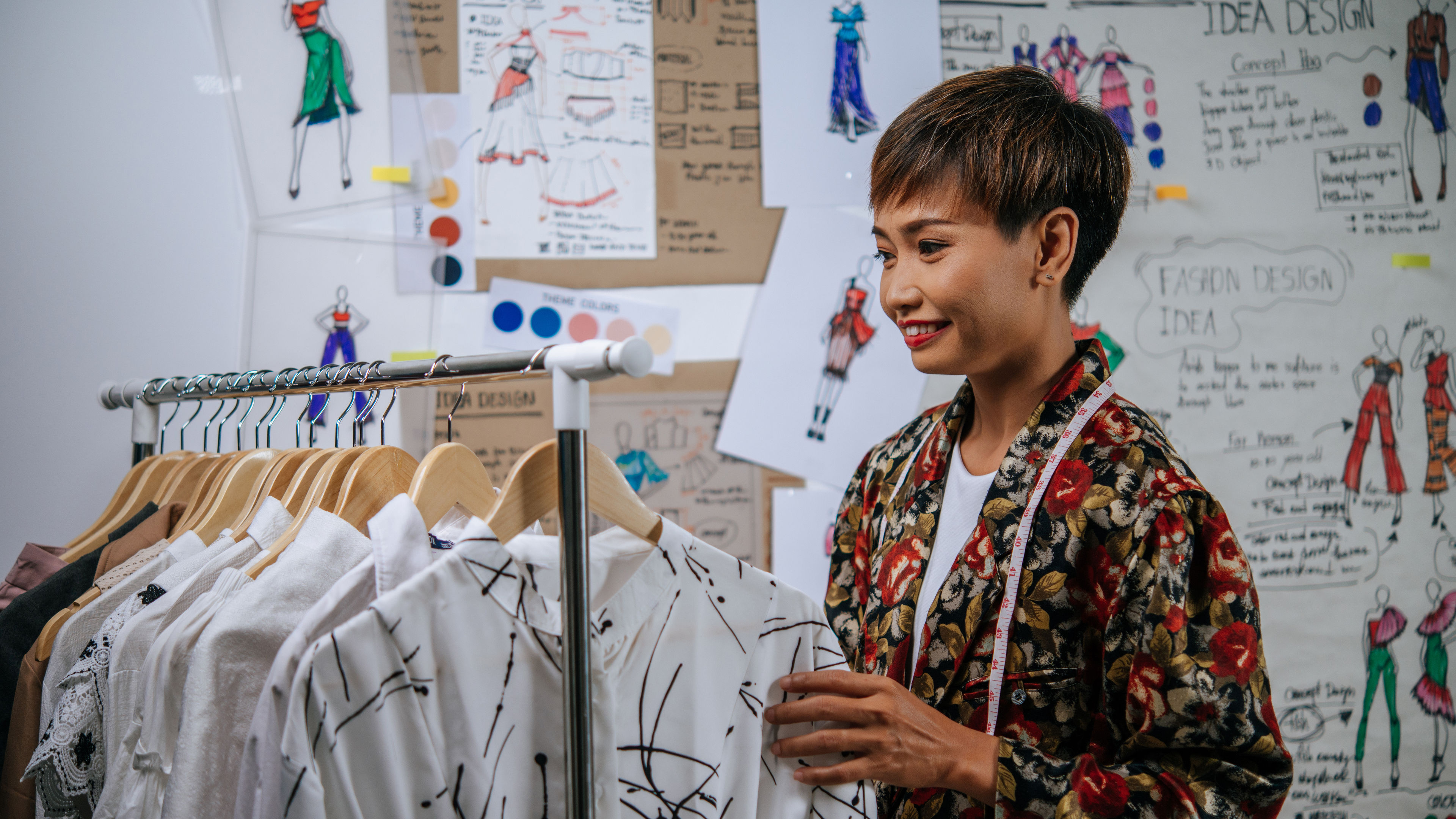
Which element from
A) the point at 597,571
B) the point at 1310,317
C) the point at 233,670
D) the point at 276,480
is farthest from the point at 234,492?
the point at 1310,317

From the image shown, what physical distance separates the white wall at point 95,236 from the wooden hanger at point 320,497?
79 centimetres

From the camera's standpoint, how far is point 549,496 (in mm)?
729

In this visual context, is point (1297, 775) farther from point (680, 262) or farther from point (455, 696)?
point (455, 696)

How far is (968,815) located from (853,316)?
1.08 meters

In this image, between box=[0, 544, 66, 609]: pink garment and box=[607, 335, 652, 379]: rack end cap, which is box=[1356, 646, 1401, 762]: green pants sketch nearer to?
box=[607, 335, 652, 379]: rack end cap

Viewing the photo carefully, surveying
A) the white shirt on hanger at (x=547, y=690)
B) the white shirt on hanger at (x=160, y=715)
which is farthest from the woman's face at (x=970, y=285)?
the white shirt on hanger at (x=160, y=715)

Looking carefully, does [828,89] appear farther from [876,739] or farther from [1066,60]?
[876,739]

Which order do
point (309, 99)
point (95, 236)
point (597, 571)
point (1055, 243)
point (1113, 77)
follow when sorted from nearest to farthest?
1. point (597, 571)
2. point (1055, 243)
3. point (95, 236)
4. point (309, 99)
5. point (1113, 77)

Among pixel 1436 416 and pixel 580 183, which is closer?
pixel 580 183

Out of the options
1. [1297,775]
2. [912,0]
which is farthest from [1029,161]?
[1297,775]

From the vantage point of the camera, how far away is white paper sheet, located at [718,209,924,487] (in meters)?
1.77

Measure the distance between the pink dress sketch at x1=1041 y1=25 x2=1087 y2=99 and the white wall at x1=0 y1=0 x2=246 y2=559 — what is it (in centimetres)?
160

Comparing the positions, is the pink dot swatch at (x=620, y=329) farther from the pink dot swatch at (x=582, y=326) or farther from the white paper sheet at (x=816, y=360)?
the white paper sheet at (x=816, y=360)

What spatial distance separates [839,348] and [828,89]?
1.69 ft
